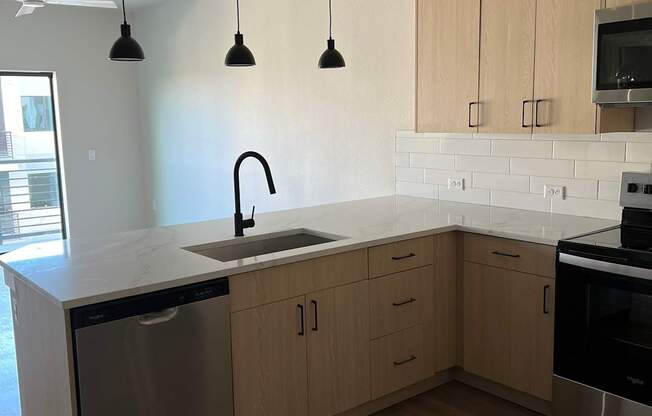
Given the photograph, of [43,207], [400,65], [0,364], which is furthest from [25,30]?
[400,65]

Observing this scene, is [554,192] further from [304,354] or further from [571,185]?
[304,354]

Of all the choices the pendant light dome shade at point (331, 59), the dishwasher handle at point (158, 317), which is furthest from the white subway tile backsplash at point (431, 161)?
the dishwasher handle at point (158, 317)

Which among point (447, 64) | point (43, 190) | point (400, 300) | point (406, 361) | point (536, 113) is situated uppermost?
point (447, 64)

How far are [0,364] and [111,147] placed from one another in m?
3.95

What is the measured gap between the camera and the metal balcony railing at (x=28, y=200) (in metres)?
7.03

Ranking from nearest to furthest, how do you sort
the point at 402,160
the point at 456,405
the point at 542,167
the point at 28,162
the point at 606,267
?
the point at 606,267, the point at 456,405, the point at 542,167, the point at 402,160, the point at 28,162

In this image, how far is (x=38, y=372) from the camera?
7.94 feet

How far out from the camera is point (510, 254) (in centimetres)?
299

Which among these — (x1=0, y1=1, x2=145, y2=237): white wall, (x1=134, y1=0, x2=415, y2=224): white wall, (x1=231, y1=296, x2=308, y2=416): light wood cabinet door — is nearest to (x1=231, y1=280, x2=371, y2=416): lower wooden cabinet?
(x1=231, y1=296, x2=308, y2=416): light wood cabinet door

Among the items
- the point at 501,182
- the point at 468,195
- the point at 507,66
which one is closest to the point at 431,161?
the point at 468,195

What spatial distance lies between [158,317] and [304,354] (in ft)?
2.42

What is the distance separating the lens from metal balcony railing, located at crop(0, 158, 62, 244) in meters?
7.03

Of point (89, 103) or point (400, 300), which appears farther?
point (89, 103)

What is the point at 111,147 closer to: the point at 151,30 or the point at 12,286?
the point at 151,30
